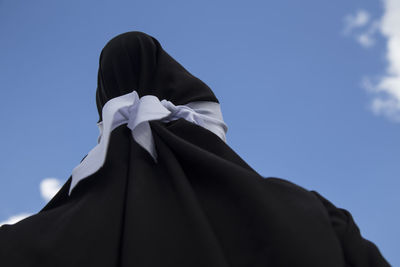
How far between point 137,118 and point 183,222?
0.33 m

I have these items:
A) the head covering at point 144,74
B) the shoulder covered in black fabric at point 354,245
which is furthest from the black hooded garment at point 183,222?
the head covering at point 144,74

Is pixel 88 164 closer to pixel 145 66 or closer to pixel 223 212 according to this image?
pixel 223 212

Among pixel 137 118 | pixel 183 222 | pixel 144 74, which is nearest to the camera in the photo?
pixel 183 222

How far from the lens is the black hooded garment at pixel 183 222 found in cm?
81

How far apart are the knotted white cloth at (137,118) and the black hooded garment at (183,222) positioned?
1.0 inches

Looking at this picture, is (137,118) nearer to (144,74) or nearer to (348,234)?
(144,74)

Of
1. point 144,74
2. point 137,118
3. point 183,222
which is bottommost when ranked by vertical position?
point 183,222

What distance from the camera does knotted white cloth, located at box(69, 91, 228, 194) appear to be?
1013 millimetres

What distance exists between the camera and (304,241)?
804 millimetres

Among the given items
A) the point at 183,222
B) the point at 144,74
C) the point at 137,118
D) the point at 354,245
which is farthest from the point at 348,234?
the point at 144,74

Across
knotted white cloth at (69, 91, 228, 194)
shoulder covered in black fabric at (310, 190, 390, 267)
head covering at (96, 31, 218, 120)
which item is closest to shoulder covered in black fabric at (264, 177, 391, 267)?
shoulder covered in black fabric at (310, 190, 390, 267)

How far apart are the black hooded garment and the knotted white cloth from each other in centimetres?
3

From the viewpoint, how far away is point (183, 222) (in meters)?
0.87

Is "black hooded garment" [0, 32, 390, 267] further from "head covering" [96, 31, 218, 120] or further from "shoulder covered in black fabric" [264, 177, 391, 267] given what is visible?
"head covering" [96, 31, 218, 120]
